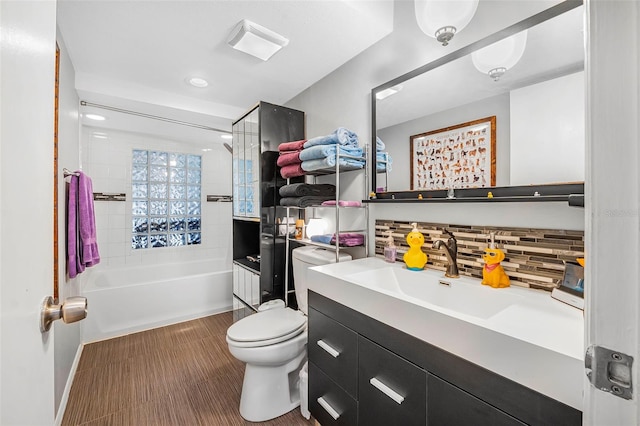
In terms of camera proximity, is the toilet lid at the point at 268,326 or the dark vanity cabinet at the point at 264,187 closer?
the toilet lid at the point at 268,326

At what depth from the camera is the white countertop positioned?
0.64 metres

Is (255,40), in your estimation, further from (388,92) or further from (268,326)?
(268,326)

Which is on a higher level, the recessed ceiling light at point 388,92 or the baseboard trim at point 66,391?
the recessed ceiling light at point 388,92

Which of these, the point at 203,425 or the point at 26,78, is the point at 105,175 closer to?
the point at 203,425

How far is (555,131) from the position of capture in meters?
1.05

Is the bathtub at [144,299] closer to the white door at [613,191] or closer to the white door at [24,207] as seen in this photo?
the white door at [24,207]

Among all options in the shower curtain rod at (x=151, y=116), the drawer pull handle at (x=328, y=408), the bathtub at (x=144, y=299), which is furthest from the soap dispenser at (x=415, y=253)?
the shower curtain rod at (x=151, y=116)

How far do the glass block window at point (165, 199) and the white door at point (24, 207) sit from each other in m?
3.37

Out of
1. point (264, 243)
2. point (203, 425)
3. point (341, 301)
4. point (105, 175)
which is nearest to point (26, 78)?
point (341, 301)

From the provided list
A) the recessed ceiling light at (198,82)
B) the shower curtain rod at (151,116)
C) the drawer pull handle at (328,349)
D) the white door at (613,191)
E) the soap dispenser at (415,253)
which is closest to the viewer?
the white door at (613,191)

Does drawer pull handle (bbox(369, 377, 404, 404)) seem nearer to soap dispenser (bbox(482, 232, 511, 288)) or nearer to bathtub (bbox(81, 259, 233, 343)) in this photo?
soap dispenser (bbox(482, 232, 511, 288))

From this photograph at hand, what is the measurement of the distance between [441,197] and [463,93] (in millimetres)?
501

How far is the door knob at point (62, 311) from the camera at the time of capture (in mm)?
535

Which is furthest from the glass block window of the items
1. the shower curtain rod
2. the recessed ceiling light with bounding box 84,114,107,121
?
the shower curtain rod
